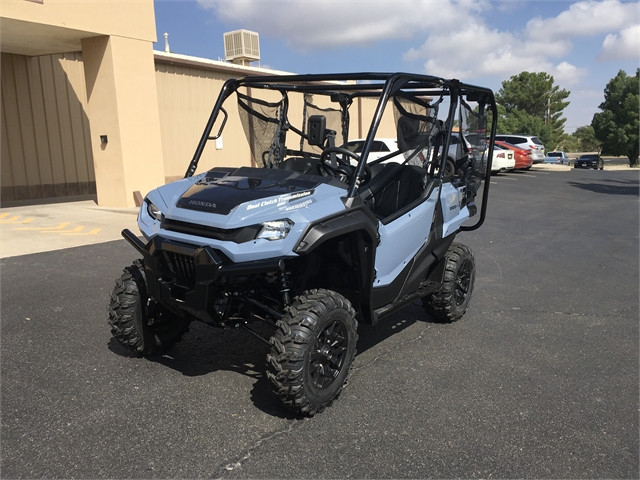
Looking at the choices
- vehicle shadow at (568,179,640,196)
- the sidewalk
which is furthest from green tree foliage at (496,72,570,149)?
the sidewalk

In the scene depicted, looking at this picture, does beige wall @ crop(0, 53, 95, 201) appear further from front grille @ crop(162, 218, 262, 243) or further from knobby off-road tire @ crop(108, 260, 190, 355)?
front grille @ crop(162, 218, 262, 243)

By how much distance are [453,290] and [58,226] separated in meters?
7.12

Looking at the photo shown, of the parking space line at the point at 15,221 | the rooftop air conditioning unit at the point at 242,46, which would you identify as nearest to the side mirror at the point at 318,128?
the parking space line at the point at 15,221

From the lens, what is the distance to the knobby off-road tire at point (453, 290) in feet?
15.7

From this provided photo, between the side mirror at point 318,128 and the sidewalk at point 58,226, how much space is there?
4980 millimetres

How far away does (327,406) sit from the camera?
3.40 metres

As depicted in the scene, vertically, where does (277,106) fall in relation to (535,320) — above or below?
above

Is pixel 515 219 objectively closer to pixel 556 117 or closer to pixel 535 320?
pixel 535 320

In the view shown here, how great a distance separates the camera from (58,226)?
920 centimetres

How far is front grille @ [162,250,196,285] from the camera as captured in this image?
129 inches

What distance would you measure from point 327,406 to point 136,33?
9.82 m

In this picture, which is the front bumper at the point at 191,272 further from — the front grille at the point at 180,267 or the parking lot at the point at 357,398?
the parking lot at the point at 357,398

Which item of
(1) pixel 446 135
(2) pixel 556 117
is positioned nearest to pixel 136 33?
(1) pixel 446 135

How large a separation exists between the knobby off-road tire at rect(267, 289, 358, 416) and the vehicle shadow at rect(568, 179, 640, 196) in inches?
608
